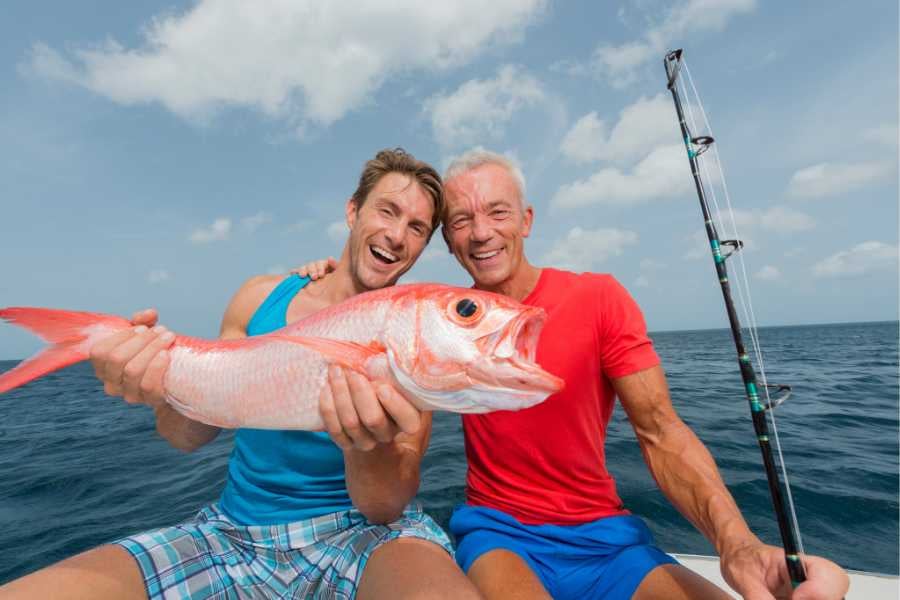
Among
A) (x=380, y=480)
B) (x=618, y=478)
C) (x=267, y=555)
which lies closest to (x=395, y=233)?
(x=380, y=480)

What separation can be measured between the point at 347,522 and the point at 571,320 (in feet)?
6.24

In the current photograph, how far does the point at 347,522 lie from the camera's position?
2.43m

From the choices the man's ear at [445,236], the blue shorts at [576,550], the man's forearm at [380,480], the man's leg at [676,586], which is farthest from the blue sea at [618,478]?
the man's ear at [445,236]

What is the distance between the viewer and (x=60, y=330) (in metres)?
2.08

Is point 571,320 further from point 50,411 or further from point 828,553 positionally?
point 50,411

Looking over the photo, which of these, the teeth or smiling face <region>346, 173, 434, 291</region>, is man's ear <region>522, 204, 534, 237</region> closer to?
smiling face <region>346, 173, 434, 291</region>

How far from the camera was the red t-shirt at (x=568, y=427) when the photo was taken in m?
2.71

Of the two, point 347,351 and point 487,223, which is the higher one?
point 487,223

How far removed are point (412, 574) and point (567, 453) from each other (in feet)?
4.28

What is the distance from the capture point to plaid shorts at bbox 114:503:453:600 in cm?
212

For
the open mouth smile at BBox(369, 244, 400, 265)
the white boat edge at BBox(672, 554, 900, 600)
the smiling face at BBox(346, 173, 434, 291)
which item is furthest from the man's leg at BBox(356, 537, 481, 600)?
the white boat edge at BBox(672, 554, 900, 600)

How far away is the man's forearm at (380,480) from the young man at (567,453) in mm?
663

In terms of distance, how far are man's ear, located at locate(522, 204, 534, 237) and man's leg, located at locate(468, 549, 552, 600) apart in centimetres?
219

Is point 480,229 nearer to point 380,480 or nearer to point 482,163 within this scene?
point 482,163
